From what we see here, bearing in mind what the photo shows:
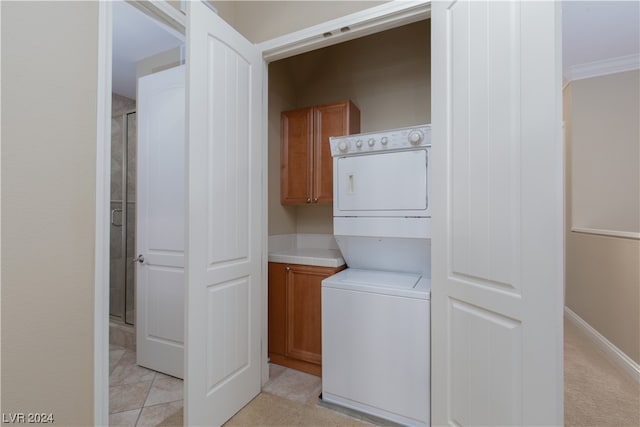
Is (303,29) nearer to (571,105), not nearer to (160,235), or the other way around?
(160,235)

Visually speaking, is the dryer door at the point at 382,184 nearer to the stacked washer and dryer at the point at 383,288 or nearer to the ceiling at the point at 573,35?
the stacked washer and dryer at the point at 383,288

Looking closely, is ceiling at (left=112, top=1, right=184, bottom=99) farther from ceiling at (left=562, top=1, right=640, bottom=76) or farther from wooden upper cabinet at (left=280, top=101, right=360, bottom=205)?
ceiling at (left=562, top=1, right=640, bottom=76)

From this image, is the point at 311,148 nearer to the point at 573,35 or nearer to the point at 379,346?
the point at 379,346

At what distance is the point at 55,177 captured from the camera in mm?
1252

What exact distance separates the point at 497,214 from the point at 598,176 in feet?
10.7

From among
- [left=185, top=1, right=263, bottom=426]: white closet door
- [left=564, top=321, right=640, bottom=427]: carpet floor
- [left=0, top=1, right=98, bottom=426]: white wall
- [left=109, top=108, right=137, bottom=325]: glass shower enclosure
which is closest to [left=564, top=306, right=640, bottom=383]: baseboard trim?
[left=564, top=321, right=640, bottom=427]: carpet floor

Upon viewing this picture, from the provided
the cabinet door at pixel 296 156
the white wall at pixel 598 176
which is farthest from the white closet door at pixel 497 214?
the white wall at pixel 598 176

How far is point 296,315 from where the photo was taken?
2.37 meters

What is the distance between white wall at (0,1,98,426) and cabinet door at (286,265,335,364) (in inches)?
51.8

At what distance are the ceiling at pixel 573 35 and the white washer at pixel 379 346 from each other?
2217 mm

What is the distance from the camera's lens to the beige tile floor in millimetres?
1775

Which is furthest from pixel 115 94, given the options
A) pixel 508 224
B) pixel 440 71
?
pixel 508 224

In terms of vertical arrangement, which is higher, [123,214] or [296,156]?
[296,156]

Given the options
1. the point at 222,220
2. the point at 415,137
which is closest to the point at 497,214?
the point at 415,137
